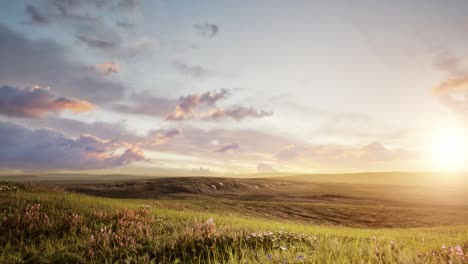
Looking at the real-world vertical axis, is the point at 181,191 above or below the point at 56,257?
below

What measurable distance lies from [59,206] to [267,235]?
890 centimetres

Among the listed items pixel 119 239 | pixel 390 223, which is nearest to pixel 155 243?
pixel 119 239

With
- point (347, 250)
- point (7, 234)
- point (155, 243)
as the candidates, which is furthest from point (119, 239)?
point (347, 250)

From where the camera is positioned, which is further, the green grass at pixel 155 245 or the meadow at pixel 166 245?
the green grass at pixel 155 245

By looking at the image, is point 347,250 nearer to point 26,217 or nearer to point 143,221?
point 143,221

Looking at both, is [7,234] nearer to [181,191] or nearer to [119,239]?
[119,239]

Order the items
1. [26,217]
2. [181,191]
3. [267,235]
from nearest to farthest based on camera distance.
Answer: [267,235]
[26,217]
[181,191]

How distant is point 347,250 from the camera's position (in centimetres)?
532

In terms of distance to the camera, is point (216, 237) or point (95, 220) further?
point (95, 220)

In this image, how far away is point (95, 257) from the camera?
6.46 meters

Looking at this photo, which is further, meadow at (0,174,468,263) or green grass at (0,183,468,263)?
green grass at (0,183,468,263)

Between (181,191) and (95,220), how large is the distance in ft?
183

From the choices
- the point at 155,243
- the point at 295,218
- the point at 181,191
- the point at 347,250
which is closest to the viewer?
the point at 347,250

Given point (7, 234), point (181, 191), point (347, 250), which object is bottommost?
point (181, 191)
